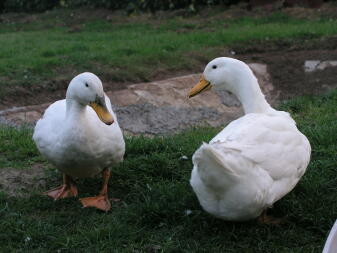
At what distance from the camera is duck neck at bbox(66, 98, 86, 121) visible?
4.23 meters

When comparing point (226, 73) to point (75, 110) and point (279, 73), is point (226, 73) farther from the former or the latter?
point (279, 73)

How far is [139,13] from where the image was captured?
13.6m

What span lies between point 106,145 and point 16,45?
610 cm

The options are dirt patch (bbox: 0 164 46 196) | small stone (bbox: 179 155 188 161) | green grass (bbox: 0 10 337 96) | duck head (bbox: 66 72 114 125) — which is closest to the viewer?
duck head (bbox: 66 72 114 125)

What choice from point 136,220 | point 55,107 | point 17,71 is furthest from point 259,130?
point 17,71

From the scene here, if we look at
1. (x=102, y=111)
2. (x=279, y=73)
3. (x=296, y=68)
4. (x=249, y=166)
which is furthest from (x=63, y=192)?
(x=296, y=68)

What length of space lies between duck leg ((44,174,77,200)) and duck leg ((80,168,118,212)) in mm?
168

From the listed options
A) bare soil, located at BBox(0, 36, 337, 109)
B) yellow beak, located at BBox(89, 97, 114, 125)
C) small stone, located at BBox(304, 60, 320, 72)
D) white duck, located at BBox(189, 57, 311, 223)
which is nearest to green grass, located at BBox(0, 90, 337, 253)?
white duck, located at BBox(189, 57, 311, 223)

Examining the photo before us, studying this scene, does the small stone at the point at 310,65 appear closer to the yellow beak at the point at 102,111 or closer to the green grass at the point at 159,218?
the green grass at the point at 159,218

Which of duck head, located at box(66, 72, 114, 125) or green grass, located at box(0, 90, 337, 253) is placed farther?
duck head, located at box(66, 72, 114, 125)

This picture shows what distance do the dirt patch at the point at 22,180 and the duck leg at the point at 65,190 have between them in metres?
0.17

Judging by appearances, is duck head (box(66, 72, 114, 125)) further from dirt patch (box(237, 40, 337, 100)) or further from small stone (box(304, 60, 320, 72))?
small stone (box(304, 60, 320, 72))

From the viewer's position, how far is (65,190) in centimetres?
447

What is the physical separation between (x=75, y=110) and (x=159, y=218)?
0.96m
